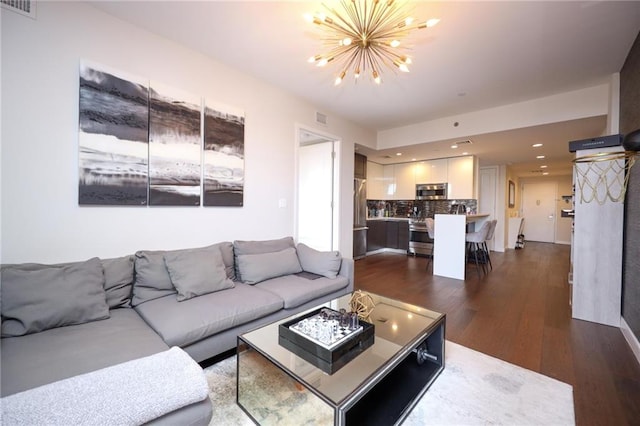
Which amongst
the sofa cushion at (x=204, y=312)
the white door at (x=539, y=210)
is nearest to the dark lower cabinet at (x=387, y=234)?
the sofa cushion at (x=204, y=312)

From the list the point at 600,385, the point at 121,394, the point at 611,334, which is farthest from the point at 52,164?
the point at 611,334

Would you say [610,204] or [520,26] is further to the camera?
[610,204]

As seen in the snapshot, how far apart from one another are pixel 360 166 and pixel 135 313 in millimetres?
5066

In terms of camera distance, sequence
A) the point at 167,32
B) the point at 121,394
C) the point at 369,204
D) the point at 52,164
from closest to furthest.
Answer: the point at 121,394 < the point at 52,164 < the point at 167,32 < the point at 369,204

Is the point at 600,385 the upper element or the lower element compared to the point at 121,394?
lower

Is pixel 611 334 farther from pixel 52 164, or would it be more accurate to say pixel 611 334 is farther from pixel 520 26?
pixel 52 164

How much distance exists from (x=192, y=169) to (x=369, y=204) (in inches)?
211

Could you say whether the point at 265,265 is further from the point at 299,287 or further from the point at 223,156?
the point at 223,156

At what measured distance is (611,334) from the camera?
8.14 feet

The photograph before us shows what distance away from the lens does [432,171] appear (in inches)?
259

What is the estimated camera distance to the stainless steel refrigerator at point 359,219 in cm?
583

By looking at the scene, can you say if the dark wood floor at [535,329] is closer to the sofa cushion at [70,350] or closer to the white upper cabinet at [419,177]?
the white upper cabinet at [419,177]

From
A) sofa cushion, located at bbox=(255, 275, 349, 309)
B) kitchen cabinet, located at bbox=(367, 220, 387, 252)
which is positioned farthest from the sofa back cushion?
kitchen cabinet, located at bbox=(367, 220, 387, 252)

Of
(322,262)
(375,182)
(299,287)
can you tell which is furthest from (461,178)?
(299,287)
